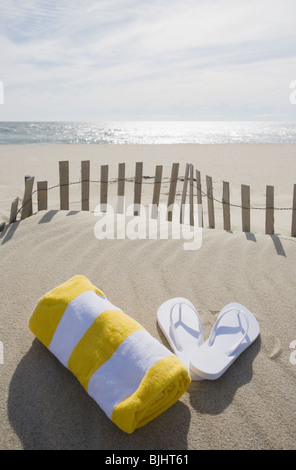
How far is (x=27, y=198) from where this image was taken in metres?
4.50

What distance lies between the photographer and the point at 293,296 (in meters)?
2.96

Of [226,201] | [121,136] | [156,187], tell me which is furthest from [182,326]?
[121,136]

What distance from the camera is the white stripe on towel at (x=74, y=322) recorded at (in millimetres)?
1996

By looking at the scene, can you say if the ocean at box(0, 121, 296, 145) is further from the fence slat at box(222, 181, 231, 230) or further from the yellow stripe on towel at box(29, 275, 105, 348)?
the yellow stripe on towel at box(29, 275, 105, 348)

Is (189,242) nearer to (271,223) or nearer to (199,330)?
(271,223)

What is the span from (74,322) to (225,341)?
106 cm

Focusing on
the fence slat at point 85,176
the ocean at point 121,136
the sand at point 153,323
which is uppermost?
the ocean at point 121,136

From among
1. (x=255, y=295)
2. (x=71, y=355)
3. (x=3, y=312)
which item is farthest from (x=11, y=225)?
(x=255, y=295)

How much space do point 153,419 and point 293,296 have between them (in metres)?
1.76

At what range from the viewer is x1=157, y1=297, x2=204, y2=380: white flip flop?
2279mm

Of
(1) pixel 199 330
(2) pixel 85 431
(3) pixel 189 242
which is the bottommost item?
(2) pixel 85 431

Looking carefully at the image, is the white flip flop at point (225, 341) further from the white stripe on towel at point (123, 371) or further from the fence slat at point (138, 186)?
the fence slat at point (138, 186)

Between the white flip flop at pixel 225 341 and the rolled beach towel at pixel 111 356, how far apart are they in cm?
30

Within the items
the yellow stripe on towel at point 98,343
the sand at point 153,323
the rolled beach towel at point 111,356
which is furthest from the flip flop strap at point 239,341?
the yellow stripe on towel at point 98,343
